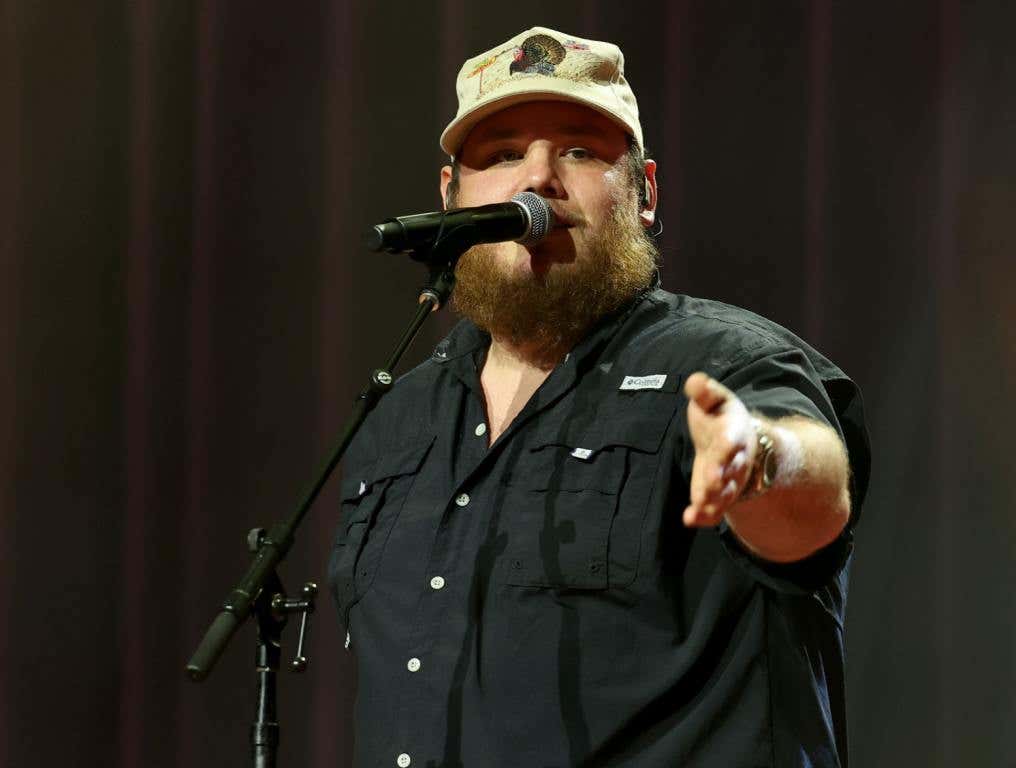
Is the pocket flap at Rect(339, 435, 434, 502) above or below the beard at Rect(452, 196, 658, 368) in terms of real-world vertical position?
below

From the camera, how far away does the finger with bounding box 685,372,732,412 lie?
1243 mm

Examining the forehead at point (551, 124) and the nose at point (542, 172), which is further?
the forehead at point (551, 124)

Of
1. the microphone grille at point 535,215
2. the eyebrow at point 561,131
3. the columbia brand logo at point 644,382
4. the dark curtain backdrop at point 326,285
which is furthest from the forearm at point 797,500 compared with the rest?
the dark curtain backdrop at point 326,285

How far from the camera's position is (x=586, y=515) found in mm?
1780

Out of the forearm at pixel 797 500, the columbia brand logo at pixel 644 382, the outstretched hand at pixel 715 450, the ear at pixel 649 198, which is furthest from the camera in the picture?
the ear at pixel 649 198

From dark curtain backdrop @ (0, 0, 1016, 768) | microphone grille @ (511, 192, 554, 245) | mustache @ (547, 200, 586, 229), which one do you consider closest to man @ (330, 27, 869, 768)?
mustache @ (547, 200, 586, 229)

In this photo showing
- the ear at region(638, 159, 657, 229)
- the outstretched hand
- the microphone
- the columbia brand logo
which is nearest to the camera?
the outstretched hand

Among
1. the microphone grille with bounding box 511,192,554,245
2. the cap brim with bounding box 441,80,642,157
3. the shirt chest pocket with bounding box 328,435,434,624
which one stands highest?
the cap brim with bounding box 441,80,642,157

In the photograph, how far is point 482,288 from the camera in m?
2.16

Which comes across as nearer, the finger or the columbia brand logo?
the finger

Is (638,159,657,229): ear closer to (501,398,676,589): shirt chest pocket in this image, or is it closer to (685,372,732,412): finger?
(501,398,676,589): shirt chest pocket

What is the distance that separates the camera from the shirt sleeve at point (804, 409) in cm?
156

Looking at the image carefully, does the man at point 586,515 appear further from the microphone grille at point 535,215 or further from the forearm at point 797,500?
the microphone grille at point 535,215

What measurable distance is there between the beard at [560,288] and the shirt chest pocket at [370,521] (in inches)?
8.6
